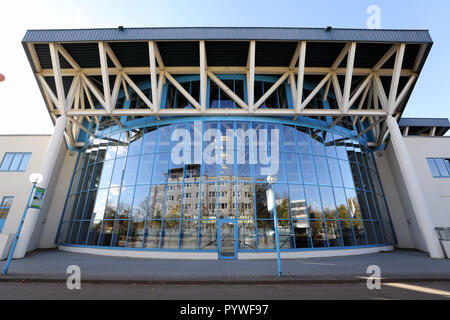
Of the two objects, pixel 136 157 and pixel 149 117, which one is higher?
pixel 149 117

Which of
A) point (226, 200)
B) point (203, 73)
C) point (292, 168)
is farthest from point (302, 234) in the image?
point (203, 73)

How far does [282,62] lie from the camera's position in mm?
16266

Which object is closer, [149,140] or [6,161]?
[149,140]

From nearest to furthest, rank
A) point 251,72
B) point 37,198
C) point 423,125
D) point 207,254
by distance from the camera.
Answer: point 37,198 < point 207,254 < point 251,72 < point 423,125

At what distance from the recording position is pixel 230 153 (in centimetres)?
1458

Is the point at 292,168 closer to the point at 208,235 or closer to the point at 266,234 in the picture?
the point at 266,234

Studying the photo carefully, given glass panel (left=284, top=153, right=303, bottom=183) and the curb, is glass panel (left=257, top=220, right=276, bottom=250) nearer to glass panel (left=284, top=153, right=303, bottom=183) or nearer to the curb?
glass panel (left=284, top=153, right=303, bottom=183)

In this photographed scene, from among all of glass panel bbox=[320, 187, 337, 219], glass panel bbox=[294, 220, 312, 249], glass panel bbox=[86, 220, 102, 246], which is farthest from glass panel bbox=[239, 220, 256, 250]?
glass panel bbox=[86, 220, 102, 246]

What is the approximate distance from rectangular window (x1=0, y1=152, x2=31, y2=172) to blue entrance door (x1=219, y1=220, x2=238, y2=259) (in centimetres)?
1807

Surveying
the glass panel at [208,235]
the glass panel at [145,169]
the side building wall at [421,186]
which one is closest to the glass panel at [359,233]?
the side building wall at [421,186]

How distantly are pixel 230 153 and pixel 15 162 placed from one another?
1908 centimetres

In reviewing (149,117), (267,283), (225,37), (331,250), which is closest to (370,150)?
(331,250)

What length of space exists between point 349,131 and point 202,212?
15569 millimetres
